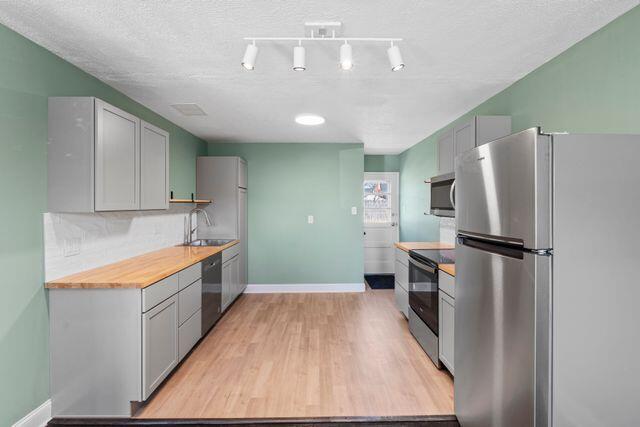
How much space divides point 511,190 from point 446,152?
5.95 ft

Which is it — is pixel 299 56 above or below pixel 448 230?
above

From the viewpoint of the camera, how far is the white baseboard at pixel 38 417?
70.7 inches

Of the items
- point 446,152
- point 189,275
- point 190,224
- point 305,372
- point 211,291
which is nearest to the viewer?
point 305,372

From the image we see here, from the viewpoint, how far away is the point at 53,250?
202 centimetres

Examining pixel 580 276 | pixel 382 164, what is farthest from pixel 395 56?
pixel 382 164

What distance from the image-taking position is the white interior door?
19.7ft

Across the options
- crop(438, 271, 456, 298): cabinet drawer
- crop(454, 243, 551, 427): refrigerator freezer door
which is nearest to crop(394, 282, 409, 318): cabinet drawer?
crop(438, 271, 456, 298): cabinet drawer

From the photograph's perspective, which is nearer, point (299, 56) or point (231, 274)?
point (299, 56)

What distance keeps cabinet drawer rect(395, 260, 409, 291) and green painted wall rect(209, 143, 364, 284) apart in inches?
43.9

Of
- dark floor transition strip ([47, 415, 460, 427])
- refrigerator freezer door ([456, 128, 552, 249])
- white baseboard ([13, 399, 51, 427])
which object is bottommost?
dark floor transition strip ([47, 415, 460, 427])

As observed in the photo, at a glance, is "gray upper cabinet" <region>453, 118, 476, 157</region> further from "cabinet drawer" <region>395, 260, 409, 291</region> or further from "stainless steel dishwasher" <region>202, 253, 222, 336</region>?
"stainless steel dishwasher" <region>202, 253, 222, 336</region>

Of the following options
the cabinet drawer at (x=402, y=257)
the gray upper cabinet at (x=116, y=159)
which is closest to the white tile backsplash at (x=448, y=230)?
the cabinet drawer at (x=402, y=257)

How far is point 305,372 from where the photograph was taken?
251 cm

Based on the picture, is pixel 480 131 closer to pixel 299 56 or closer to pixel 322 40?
pixel 322 40
